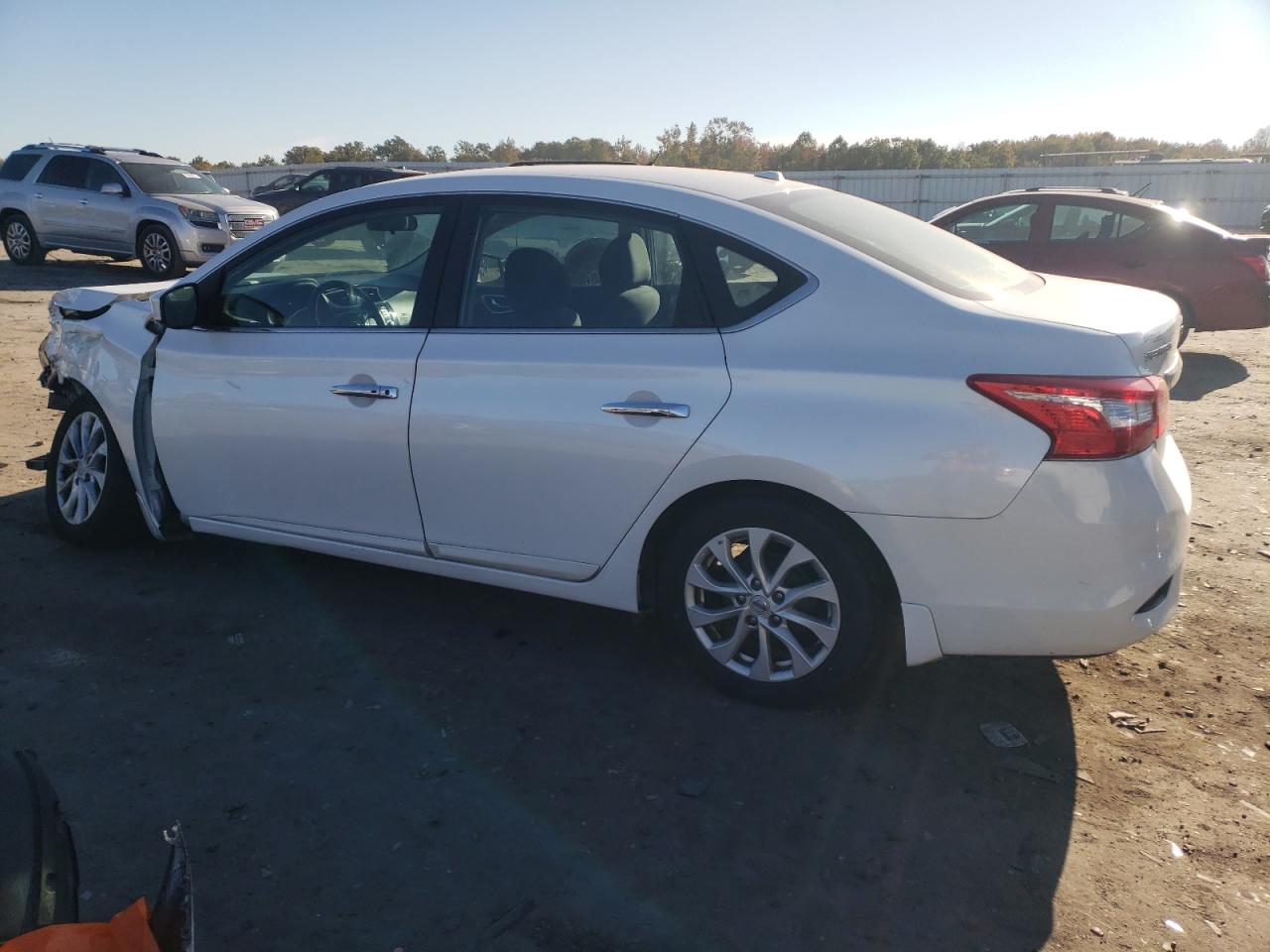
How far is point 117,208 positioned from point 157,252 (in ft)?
3.43

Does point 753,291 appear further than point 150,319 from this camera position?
No

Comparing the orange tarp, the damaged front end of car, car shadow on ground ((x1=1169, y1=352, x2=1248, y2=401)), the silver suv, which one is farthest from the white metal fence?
the orange tarp

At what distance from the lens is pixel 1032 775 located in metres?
3.35

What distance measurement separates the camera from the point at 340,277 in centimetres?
444

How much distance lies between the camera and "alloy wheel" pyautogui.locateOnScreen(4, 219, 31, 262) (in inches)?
706

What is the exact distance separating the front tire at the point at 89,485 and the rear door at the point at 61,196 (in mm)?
13777

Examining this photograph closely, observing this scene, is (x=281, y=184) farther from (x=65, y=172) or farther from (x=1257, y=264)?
(x=1257, y=264)

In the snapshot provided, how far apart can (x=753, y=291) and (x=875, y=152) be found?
46.6 metres

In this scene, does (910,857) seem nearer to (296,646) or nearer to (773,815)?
(773,815)

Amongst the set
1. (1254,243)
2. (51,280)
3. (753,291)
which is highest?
(753,291)

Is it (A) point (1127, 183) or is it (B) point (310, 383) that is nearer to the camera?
(B) point (310, 383)

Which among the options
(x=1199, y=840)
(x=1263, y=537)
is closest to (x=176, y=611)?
(x=1199, y=840)

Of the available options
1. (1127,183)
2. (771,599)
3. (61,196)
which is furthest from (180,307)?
(1127,183)

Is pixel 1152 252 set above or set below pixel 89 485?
above
